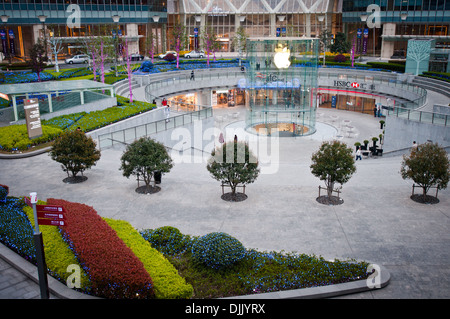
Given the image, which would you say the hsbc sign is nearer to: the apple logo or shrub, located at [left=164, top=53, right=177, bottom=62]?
the apple logo

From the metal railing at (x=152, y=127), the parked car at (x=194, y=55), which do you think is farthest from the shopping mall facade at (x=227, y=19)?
the metal railing at (x=152, y=127)

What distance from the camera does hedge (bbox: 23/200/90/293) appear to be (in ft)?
37.3

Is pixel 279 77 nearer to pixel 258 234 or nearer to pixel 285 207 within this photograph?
pixel 285 207

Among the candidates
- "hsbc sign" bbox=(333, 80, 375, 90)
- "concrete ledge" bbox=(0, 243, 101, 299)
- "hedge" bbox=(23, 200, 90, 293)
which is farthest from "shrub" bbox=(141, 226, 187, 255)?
"hsbc sign" bbox=(333, 80, 375, 90)

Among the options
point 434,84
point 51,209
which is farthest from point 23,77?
point 434,84

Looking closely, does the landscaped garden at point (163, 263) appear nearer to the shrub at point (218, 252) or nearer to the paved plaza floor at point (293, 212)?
the shrub at point (218, 252)

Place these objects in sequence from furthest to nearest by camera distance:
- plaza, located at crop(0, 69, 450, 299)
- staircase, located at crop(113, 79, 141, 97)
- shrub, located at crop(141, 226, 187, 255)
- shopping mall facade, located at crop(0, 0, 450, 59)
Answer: shopping mall facade, located at crop(0, 0, 450, 59) < staircase, located at crop(113, 79, 141, 97) < plaza, located at crop(0, 69, 450, 299) < shrub, located at crop(141, 226, 187, 255)

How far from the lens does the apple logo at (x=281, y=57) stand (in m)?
34.3

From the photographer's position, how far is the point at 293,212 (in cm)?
1734

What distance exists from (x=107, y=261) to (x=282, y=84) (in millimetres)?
26741

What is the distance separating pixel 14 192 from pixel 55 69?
128 ft
